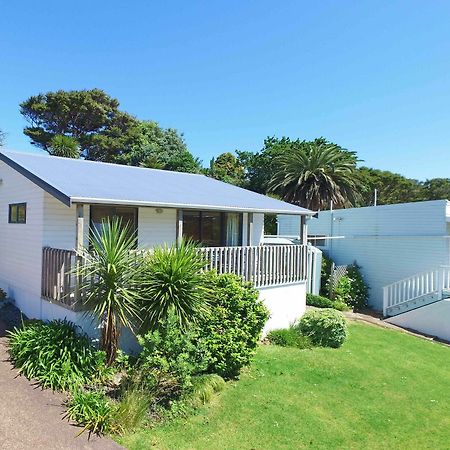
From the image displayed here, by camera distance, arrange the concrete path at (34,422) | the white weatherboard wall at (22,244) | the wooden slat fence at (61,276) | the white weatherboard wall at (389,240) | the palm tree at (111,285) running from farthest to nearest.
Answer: the white weatherboard wall at (389,240) → the white weatherboard wall at (22,244) → the wooden slat fence at (61,276) → the palm tree at (111,285) → the concrete path at (34,422)

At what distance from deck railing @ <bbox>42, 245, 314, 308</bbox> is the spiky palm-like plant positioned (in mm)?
1507

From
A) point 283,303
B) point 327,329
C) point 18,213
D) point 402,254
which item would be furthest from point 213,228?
point 402,254

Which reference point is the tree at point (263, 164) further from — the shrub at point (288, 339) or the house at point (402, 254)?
the shrub at point (288, 339)

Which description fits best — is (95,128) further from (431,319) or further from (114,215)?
(431,319)

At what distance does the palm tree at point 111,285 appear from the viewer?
24.1ft

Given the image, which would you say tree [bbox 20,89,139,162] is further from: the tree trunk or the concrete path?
the concrete path

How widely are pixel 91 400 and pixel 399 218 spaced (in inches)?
626

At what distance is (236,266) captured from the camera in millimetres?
11062

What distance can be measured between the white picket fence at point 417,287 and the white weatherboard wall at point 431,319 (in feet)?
2.36

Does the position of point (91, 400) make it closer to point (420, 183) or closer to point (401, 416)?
point (401, 416)

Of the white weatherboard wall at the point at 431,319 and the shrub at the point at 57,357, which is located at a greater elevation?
the shrub at the point at 57,357

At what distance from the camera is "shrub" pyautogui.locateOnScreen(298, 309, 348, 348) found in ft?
36.2

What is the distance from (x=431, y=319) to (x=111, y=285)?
12921 millimetres

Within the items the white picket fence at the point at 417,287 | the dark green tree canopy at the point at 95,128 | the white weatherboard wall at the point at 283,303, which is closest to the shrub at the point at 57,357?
the white weatherboard wall at the point at 283,303
